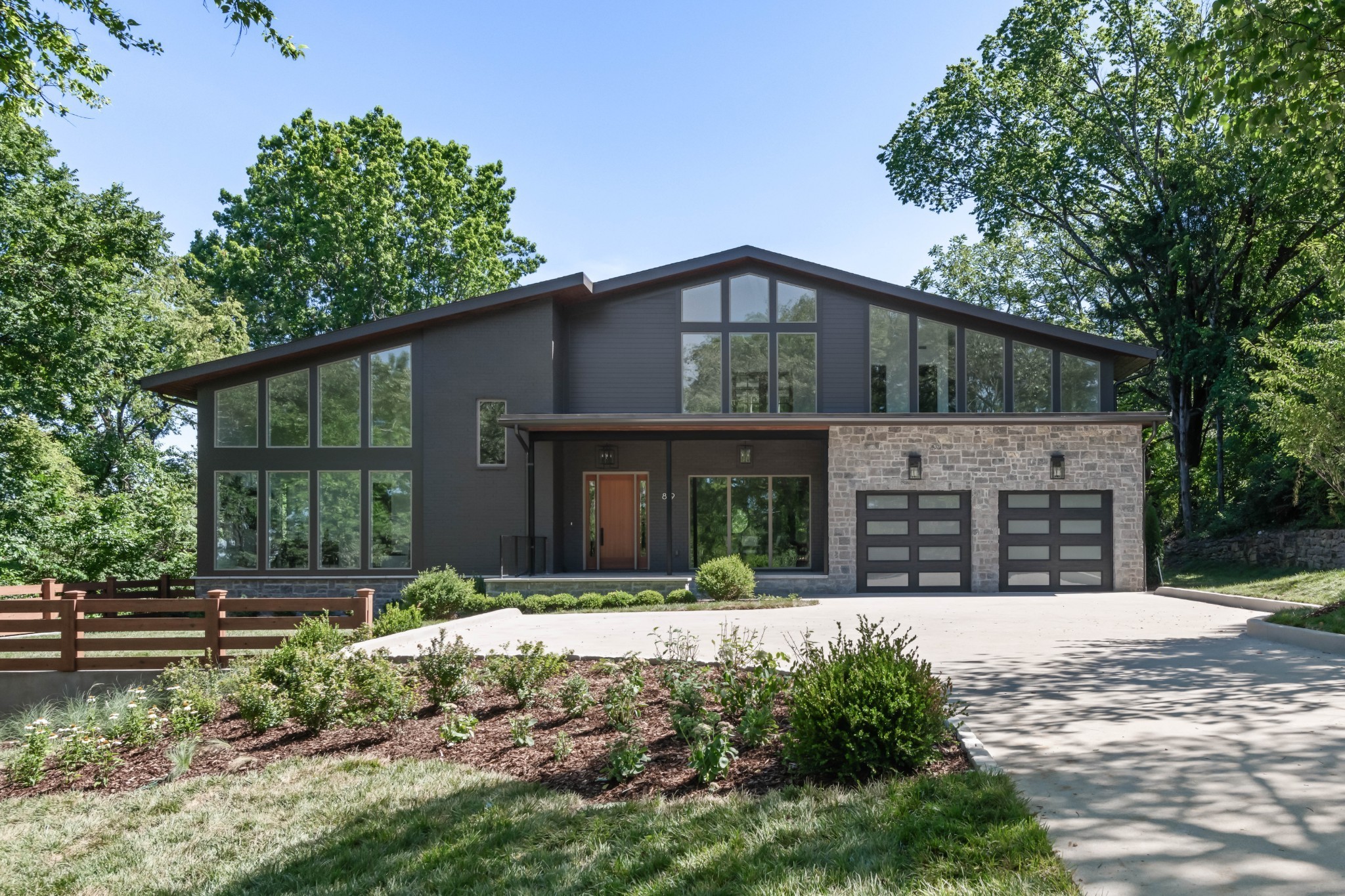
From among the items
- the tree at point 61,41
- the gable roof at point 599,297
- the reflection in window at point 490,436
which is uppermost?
the tree at point 61,41

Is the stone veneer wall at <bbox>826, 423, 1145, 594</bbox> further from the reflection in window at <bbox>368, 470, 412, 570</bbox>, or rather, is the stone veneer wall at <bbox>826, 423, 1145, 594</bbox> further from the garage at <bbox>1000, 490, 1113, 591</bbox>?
the reflection in window at <bbox>368, 470, 412, 570</bbox>

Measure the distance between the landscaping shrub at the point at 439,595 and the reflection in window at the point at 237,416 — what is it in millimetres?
5676

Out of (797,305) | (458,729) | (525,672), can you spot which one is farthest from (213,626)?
(797,305)

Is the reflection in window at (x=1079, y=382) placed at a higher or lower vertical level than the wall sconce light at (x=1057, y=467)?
higher

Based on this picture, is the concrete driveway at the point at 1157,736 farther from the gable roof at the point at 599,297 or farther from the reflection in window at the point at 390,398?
the gable roof at the point at 599,297

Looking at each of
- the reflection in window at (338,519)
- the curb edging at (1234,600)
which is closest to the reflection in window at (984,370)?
the curb edging at (1234,600)

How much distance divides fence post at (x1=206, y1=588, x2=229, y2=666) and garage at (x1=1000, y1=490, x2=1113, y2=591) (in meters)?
13.2

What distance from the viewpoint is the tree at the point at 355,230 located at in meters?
28.4

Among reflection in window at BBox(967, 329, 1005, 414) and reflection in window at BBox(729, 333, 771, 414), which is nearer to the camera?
reflection in window at BBox(967, 329, 1005, 414)

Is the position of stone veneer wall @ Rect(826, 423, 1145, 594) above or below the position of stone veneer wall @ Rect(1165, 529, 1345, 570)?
above

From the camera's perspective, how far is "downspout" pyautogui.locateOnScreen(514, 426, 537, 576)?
16.1 metres

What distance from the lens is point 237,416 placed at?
16750mm

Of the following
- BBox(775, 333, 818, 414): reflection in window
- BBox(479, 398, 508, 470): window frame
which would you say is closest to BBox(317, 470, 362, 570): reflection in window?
BBox(479, 398, 508, 470): window frame

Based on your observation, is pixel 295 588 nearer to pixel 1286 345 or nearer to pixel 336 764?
pixel 336 764
